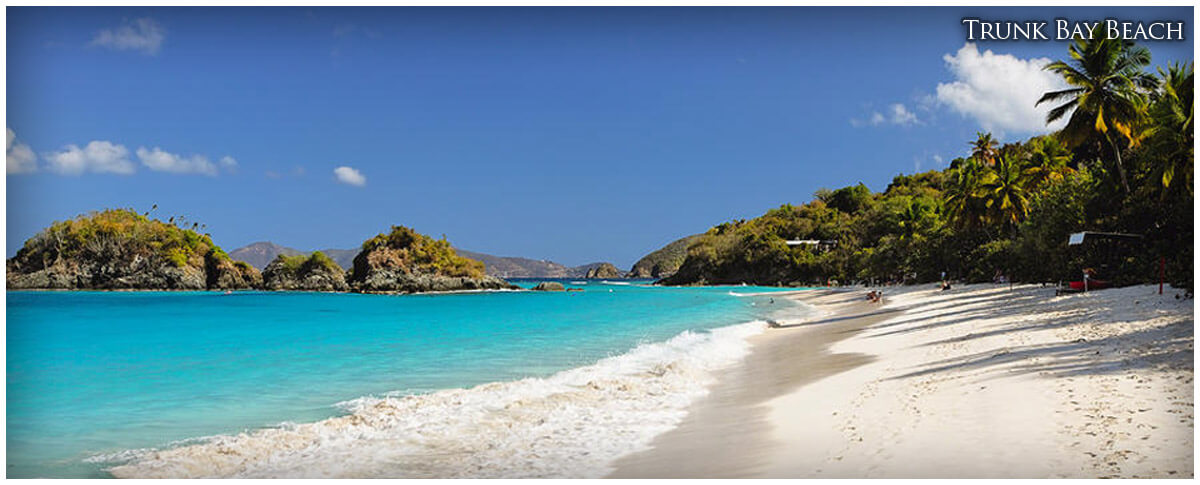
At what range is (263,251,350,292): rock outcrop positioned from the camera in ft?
A: 326

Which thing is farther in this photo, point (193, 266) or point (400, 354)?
point (193, 266)

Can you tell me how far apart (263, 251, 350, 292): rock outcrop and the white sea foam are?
90.9 meters

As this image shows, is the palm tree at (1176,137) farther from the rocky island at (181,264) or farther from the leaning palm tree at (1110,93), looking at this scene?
the rocky island at (181,264)

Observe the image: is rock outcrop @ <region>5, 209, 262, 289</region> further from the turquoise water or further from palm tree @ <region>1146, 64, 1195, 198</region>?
palm tree @ <region>1146, 64, 1195, 198</region>

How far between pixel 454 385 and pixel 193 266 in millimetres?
102708

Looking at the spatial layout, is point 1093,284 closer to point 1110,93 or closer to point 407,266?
point 1110,93

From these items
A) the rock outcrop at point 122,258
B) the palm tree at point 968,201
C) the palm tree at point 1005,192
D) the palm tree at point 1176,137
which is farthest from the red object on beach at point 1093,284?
the rock outcrop at point 122,258

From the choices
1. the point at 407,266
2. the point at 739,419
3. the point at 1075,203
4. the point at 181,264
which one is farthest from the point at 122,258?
the point at 739,419

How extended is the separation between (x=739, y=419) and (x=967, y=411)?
7.97ft

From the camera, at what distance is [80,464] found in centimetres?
789

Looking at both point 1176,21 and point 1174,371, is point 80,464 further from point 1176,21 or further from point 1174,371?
point 1174,371

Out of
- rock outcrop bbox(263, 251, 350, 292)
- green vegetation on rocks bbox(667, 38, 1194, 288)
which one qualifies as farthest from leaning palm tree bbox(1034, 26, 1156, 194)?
rock outcrop bbox(263, 251, 350, 292)

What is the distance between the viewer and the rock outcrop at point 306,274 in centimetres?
9950

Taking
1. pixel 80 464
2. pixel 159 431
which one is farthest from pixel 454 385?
pixel 80 464
